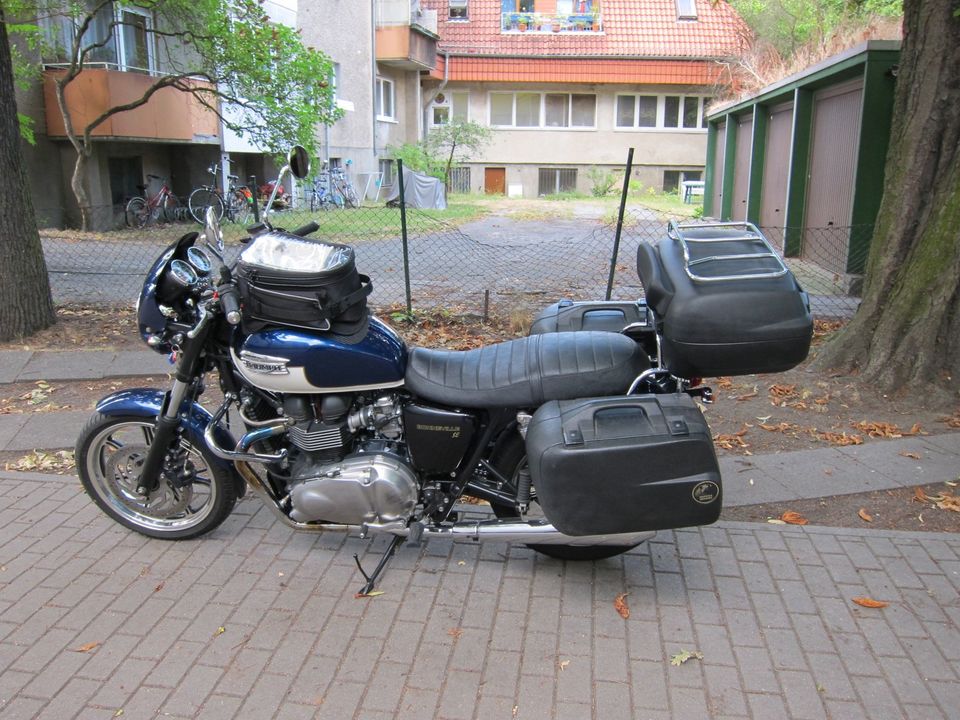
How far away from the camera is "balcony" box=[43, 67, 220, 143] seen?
16.1m

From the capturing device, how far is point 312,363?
129 inches

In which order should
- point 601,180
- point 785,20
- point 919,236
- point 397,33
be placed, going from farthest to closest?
1. point 601,180
2. point 397,33
3. point 785,20
4. point 919,236

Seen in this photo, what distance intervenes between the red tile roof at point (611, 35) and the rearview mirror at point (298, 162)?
1258 inches

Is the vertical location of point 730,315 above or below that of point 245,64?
below

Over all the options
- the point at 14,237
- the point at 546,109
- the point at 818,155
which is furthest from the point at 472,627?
the point at 546,109

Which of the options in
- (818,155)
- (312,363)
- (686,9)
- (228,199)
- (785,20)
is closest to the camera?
(312,363)

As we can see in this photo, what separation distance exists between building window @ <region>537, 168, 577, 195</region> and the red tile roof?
14.7 feet

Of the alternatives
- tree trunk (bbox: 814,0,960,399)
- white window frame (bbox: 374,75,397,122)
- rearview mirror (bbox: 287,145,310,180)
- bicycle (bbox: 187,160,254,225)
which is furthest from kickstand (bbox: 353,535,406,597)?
white window frame (bbox: 374,75,397,122)

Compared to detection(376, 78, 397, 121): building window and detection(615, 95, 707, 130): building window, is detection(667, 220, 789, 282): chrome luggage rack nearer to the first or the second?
detection(376, 78, 397, 121): building window

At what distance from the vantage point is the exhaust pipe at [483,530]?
3414 millimetres

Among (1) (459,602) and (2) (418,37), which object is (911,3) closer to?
(1) (459,602)

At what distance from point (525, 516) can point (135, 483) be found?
1861 mm

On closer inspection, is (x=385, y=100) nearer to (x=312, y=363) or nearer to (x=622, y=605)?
(x=312, y=363)

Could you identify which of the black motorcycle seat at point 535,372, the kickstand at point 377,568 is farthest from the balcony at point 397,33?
the kickstand at point 377,568
